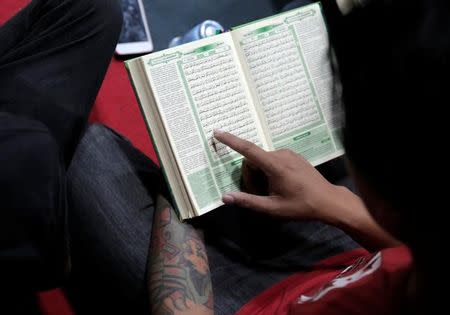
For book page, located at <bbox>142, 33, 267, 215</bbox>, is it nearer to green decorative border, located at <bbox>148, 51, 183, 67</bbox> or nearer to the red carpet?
green decorative border, located at <bbox>148, 51, 183, 67</bbox>

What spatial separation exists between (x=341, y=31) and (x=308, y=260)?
0.50 meters

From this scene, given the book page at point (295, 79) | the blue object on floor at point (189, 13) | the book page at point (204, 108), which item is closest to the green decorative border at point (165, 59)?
the book page at point (204, 108)

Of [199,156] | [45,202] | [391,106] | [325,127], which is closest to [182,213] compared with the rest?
[199,156]

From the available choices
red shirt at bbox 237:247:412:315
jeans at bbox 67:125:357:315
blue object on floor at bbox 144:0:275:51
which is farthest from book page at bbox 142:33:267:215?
blue object on floor at bbox 144:0:275:51

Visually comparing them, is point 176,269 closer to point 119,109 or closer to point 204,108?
point 204,108

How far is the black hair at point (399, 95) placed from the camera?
33 cm

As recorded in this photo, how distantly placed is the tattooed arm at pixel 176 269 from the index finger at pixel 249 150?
17cm

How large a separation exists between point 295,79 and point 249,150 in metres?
0.21

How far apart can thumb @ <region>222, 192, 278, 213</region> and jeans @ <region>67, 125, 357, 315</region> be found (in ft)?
0.38

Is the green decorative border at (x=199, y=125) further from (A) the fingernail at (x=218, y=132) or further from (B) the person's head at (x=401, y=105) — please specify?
(B) the person's head at (x=401, y=105)

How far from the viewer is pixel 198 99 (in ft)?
2.43

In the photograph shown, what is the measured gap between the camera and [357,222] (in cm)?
71

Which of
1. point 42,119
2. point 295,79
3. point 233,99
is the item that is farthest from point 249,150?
point 42,119

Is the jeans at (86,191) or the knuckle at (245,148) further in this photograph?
the knuckle at (245,148)
